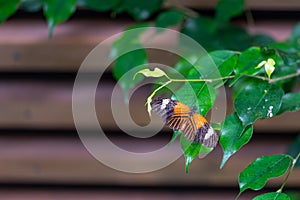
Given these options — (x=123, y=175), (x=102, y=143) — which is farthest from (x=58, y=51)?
(x=123, y=175)

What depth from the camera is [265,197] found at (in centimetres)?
59

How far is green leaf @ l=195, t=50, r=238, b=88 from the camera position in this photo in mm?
676

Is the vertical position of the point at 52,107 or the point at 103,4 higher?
the point at 103,4

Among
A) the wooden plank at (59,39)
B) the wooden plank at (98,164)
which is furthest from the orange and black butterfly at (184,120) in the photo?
the wooden plank at (98,164)

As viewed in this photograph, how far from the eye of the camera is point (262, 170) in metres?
0.62

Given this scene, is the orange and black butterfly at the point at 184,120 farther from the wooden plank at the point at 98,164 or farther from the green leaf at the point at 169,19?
the wooden plank at the point at 98,164

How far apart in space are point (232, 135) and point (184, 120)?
0.08 m

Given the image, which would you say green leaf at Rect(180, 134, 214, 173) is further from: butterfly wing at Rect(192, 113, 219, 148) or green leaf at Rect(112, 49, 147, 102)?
green leaf at Rect(112, 49, 147, 102)

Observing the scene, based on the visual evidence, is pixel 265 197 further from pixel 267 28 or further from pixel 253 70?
pixel 267 28

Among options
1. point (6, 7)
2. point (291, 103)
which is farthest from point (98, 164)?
point (291, 103)

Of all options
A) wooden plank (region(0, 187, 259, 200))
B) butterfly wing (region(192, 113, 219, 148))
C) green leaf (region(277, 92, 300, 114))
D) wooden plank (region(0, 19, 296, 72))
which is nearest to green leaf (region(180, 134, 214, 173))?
butterfly wing (region(192, 113, 219, 148))

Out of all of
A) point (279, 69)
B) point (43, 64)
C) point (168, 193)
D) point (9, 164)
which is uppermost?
point (279, 69)

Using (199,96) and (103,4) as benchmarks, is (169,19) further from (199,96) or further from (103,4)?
(199,96)

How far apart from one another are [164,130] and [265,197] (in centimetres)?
92
